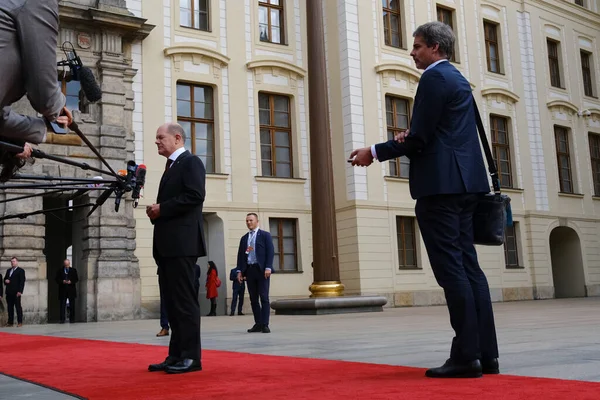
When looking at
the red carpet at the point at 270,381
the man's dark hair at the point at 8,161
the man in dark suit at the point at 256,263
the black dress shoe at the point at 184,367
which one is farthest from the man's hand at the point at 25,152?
the man in dark suit at the point at 256,263

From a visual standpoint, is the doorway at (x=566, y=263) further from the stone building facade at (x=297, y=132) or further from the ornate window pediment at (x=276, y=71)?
the ornate window pediment at (x=276, y=71)

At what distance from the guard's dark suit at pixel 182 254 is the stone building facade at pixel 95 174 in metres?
13.2

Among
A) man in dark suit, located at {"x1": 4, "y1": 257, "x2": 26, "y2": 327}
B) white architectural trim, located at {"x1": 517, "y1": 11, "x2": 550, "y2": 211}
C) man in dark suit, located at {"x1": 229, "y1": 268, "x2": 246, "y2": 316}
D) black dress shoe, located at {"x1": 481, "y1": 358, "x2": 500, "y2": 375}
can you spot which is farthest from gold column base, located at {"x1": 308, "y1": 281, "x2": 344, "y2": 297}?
white architectural trim, located at {"x1": 517, "y1": 11, "x2": 550, "y2": 211}

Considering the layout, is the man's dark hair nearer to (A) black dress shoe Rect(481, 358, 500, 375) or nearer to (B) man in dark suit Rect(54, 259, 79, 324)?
(A) black dress shoe Rect(481, 358, 500, 375)

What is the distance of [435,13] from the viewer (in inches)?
1000

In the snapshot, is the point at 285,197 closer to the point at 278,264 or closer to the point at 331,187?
the point at 278,264

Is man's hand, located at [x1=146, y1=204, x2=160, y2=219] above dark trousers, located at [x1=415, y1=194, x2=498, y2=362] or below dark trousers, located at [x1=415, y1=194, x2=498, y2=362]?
above

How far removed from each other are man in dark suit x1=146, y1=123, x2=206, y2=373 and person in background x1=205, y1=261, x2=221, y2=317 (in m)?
14.7

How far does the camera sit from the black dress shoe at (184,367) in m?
4.98

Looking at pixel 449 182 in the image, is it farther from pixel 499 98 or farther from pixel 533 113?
pixel 533 113

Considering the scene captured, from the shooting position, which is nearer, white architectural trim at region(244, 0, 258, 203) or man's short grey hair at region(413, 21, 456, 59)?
man's short grey hair at region(413, 21, 456, 59)

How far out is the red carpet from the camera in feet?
11.6

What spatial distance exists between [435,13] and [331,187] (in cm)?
1106

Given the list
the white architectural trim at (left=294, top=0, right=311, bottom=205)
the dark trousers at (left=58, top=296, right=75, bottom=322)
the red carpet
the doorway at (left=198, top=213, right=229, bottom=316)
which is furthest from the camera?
the white architectural trim at (left=294, top=0, right=311, bottom=205)
